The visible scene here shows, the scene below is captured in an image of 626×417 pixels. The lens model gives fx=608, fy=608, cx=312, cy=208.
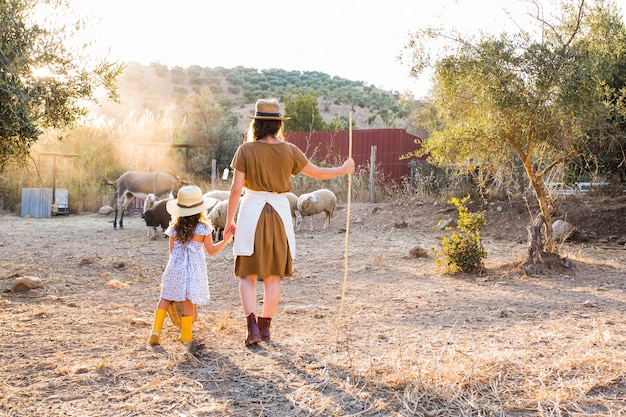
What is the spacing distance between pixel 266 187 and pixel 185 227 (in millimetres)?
812

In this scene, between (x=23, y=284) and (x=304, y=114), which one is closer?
(x=23, y=284)

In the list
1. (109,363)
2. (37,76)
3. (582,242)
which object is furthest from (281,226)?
(582,242)

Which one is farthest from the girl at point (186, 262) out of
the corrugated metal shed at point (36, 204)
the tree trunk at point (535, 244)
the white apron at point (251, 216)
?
the corrugated metal shed at point (36, 204)

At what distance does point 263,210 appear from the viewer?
5.14 metres

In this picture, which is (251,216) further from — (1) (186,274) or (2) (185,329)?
(2) (185,329)

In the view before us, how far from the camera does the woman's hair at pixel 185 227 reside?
208 inches

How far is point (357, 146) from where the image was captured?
2388 centimetres

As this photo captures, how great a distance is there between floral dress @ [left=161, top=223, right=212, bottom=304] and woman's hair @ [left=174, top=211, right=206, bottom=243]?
0.03 meters

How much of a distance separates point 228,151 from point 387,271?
18443 mm

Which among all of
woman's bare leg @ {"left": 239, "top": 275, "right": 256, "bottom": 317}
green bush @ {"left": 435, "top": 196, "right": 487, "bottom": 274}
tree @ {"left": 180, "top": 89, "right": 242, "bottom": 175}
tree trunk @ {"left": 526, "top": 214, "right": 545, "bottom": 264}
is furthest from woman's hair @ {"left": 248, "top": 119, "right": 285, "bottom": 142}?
tree @ {"left": 180, "top": 89, "right": 242, "bottom": 175}

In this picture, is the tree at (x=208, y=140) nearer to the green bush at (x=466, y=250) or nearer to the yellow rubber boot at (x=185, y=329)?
the green bush at (x=466, y=250)

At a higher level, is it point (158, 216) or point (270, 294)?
point (270, 294)

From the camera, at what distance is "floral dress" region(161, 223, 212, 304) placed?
520 centimetres

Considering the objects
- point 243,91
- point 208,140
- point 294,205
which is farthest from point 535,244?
point 243,91
